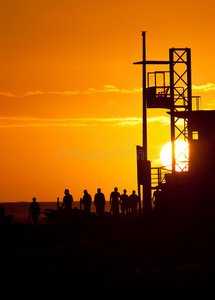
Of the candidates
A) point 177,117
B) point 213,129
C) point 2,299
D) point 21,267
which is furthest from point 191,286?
point 177,117

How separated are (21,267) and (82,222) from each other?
14.6 m

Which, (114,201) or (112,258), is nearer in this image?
(112,258)

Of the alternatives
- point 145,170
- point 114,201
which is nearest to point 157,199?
point 145,170

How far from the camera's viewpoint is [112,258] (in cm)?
2653

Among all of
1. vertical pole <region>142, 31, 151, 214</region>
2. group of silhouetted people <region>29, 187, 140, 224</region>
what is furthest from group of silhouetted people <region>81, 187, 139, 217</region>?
vertical pole <region>142, 31, 151, 214</region>

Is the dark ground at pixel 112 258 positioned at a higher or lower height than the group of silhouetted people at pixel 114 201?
lower

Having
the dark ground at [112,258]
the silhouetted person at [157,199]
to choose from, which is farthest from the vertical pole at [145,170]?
the dark ground at [112,258]

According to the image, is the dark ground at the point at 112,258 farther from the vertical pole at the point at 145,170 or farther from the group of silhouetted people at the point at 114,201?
the vertical pole at the point at 145,170

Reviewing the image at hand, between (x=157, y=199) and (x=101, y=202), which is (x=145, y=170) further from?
(x=101, y=202)

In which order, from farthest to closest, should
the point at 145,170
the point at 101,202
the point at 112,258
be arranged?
the point at 145,170 < the point at 101,202 < the point at 112,258

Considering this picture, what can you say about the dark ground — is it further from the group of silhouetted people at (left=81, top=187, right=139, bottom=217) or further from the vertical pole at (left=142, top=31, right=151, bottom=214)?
the vertical pole at (left=142, top=31, right=151, bottom=214)

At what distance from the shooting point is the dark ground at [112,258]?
20547mm

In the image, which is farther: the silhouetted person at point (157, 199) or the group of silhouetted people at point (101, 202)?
the silhouetted person at point (157, 199)

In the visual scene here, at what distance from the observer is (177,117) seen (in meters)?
45.8
